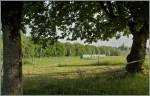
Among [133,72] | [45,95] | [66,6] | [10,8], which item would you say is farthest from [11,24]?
[133,72]

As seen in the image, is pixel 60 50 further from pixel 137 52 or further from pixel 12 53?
pixel 12 53

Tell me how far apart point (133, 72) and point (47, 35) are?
4.24 metres

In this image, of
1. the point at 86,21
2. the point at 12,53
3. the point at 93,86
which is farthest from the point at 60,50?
the point at 12,53

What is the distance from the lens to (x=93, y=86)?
587 inches

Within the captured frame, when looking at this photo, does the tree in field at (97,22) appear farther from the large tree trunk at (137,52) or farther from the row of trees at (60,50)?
the row of trees at (60,50)

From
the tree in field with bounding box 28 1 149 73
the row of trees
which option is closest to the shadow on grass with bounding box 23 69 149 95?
the tree in field with bounding box 28 1 149 73

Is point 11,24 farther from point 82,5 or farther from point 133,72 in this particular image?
point 133,72

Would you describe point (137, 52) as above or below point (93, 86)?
above

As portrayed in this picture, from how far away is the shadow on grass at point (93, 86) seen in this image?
1345cm

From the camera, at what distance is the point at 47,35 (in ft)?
57.9

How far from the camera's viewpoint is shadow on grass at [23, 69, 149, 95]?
44.1 feet

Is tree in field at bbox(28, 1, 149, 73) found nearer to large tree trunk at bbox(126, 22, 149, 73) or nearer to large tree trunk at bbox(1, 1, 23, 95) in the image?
large tree trunk at bbox(126, 22, 149, 73)

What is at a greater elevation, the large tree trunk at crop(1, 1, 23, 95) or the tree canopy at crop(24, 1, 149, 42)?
the tree canopy at crop(24, 1, 149, 42)

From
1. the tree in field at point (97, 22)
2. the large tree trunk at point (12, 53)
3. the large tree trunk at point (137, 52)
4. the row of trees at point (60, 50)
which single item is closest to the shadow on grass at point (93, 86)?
the large tree trunk at point (137, 52)
